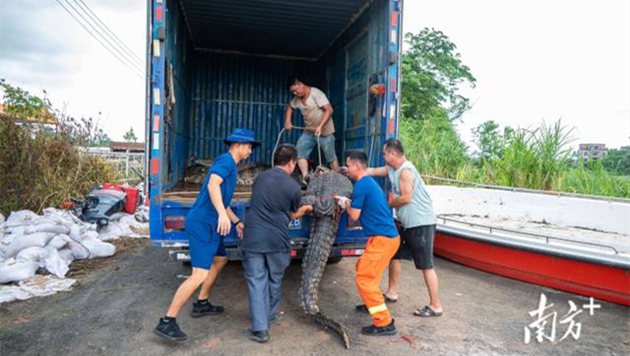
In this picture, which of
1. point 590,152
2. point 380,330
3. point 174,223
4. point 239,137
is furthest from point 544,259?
point 590,152

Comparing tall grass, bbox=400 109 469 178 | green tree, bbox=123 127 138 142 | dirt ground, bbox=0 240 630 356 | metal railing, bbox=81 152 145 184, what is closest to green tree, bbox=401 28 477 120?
tall grass, bbox=400 109 469 178

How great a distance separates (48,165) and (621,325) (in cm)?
829

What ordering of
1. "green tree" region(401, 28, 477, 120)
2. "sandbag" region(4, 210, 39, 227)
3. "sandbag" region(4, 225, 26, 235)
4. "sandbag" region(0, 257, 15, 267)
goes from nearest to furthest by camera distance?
"sandbag" region(0, 257, 15, 267) < "sandbag" region(4, 225, 26, 235) < "sandbag" region(4, 210, 39, 227) < "green tree" region(401, 28, 477, 120)

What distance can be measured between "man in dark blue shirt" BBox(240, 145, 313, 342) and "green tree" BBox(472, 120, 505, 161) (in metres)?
6.91

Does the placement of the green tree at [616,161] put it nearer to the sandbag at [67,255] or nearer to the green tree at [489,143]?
the green tree at [489,143]

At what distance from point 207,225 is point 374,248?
1.32m

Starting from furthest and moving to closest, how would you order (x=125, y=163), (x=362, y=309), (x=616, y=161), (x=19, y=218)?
(x=125, y=163) → (x=616, y=161) → (x=19, y=218) → (x=362, y=309)

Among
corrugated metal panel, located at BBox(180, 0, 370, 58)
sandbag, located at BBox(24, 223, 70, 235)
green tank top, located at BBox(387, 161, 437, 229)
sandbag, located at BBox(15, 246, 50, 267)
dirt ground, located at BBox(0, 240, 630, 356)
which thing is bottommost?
dirt ground, located at BBox(0, 240, 630, 356)

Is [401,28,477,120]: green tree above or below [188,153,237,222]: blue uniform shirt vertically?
above

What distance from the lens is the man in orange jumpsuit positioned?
3.50 meters

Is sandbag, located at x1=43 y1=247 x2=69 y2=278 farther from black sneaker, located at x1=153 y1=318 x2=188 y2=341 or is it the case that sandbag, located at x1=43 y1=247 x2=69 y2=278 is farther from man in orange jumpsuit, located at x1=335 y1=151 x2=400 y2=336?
man in orange jumpsuit, located at x1=335 y1=151 x2=400 y2=336

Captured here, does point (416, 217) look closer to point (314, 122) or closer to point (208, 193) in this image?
point (208, 193)

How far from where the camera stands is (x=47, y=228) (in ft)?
18.0

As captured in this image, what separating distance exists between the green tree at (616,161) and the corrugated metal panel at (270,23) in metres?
5.36
